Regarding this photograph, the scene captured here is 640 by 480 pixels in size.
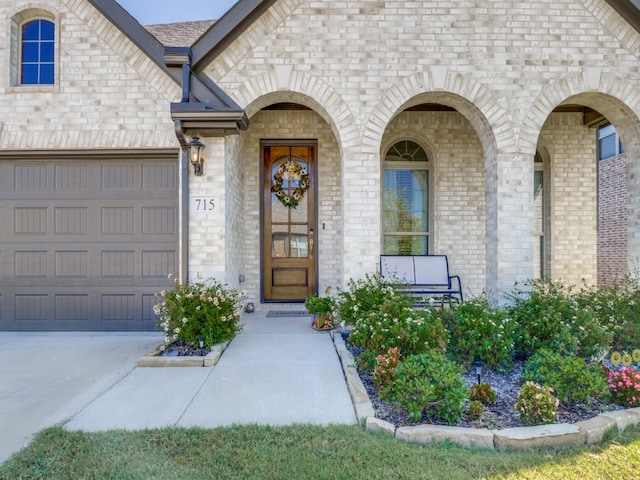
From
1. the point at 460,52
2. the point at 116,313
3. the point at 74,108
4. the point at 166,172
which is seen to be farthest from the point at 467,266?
the point at 74,108

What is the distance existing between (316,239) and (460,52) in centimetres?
361

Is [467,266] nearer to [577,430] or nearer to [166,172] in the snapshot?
[577,430]

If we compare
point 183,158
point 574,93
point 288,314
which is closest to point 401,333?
point 288,314

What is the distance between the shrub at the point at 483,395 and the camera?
3.06 metres

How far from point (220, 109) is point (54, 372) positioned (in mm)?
3484

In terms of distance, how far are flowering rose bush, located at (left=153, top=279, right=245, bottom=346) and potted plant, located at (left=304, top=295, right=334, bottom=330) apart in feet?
3.93

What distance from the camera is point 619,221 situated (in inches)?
467

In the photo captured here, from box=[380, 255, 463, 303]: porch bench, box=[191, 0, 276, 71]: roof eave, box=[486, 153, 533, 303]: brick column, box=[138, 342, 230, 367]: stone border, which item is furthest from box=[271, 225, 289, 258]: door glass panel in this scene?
box=[486, 153, 533, 303]: brick column

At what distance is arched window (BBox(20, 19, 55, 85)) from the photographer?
569cm

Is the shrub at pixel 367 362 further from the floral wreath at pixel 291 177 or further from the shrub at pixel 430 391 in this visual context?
the floral wreath at pixel 291 177

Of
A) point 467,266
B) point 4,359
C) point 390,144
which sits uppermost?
point 390,144

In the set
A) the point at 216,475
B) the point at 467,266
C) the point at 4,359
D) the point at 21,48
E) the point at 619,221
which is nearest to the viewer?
the point at 216,475

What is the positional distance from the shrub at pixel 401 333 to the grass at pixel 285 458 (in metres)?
1.26

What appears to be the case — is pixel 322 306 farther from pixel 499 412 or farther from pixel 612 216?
pixel 612 216
